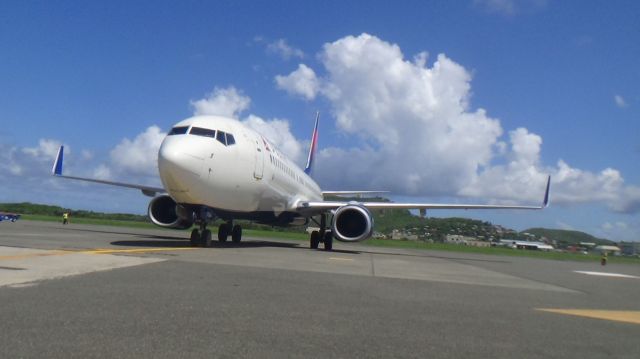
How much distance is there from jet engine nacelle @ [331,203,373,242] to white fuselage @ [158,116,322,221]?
8.66 feet

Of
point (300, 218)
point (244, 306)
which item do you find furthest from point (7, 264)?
point (300, 218)

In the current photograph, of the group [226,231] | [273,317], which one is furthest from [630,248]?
[273,317]

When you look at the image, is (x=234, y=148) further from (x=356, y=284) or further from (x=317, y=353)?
(x=317, y=353)

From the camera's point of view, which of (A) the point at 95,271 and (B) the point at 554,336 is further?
(A) the point at 95,271

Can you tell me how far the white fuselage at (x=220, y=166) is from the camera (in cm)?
1579

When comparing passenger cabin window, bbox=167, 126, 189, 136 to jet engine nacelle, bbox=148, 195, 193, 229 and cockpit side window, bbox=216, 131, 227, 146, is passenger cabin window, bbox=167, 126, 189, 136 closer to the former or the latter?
cockpit side window, bbox=216, 131, 227, 146

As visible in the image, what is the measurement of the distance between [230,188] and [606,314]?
38.9ft

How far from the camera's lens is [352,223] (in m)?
22.4

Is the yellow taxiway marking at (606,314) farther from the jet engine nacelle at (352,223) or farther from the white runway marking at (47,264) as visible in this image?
the jet engine nacelle at (352,223)

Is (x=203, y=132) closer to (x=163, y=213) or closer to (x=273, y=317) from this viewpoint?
(x=163, y=213)

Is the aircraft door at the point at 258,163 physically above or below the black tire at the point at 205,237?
above

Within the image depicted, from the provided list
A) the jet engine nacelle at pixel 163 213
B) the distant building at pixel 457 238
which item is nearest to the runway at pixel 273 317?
the jet engine nacelle at pixel 163 213

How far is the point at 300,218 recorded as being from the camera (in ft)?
85.7

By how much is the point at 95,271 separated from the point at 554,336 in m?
6.81
